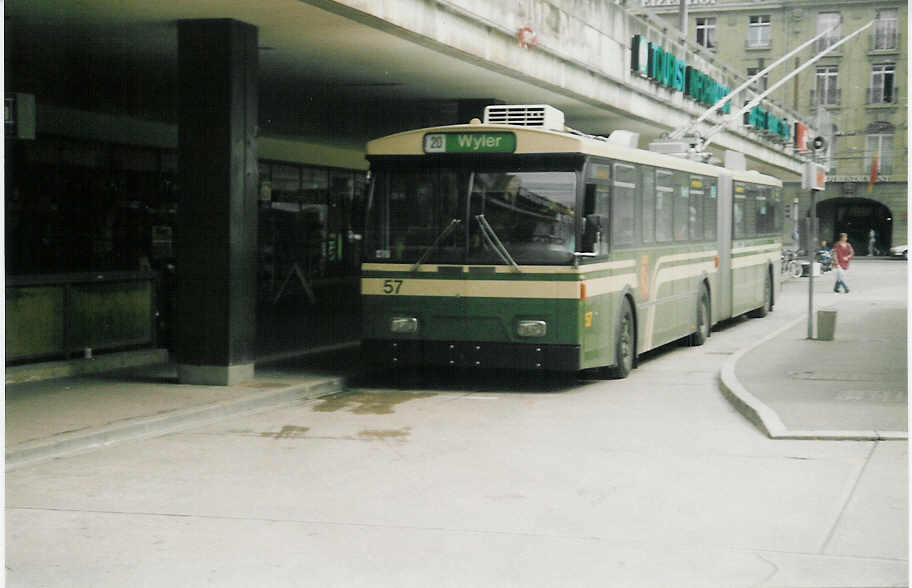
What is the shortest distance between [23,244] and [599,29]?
1103 centimetres

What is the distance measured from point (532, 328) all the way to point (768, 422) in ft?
10.8

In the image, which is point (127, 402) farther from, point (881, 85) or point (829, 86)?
point (881, 85)

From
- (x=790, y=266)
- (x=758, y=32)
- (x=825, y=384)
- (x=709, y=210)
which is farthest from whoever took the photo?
(x=758, y=32)

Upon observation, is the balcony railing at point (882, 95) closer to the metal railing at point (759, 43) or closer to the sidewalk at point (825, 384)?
the metal railing at point (759, 43)

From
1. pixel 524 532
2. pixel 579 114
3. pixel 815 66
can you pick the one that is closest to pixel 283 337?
pixel 579 114

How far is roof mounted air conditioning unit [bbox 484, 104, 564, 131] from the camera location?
14.5 metres

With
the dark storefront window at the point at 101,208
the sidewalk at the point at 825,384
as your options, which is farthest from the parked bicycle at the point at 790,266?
the sidewalk at the point at 825,384

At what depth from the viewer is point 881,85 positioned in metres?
76.9

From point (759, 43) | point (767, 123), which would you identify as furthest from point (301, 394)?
point (759, 43)

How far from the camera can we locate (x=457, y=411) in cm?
1268

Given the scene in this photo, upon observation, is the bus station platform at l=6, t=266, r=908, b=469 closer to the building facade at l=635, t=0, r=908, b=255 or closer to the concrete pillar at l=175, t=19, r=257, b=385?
the concrete pillar at l=175, t=19, r=257, b=385

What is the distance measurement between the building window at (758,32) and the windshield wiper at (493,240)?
2741 inches

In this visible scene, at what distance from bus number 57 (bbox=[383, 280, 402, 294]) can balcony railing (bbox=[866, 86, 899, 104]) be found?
6833 cm

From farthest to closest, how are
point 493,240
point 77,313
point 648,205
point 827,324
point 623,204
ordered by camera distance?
point 827,324 < point 648,205 < point 623,204 < point 77,313 < point 493,240
